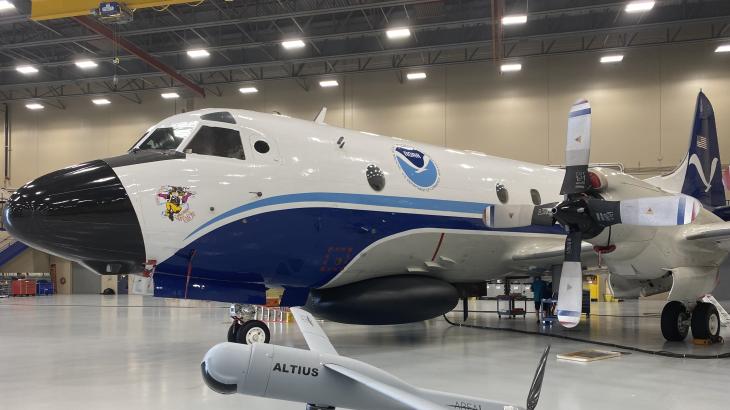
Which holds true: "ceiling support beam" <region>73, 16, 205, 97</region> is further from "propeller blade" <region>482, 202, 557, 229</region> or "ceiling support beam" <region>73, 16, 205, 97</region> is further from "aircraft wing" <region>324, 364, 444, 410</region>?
"aircraft wing" <region>324, 364, 444, 410</region>

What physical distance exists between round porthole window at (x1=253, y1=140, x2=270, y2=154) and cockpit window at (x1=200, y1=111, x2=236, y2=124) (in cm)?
49

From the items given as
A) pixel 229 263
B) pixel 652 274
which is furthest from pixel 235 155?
pixel 652 274

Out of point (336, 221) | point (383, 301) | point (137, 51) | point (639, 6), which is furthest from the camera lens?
point (137, 51)

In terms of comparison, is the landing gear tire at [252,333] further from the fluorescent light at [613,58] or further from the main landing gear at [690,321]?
the fluorescent light at [613,58]

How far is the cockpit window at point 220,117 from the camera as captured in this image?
8.61 m

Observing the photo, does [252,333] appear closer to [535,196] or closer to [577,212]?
[577,212]

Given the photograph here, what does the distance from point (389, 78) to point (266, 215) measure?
2407 cm

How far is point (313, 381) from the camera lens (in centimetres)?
404

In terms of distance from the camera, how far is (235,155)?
848 cm

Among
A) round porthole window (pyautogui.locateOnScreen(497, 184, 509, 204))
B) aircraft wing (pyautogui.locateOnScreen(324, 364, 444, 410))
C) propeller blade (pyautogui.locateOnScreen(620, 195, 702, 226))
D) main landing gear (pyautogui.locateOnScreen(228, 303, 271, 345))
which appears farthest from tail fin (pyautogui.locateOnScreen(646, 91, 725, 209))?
aircraft wing (pyautogui.locateOnScreen(324, 364, 444, 410))

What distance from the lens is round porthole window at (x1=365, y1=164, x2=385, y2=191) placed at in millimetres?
9523

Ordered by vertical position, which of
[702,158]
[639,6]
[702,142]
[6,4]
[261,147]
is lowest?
[261,147]

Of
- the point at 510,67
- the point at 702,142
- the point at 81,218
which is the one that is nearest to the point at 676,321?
the point at 702,142

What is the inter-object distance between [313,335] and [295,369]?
2.06 ft
